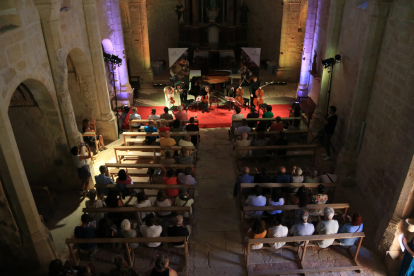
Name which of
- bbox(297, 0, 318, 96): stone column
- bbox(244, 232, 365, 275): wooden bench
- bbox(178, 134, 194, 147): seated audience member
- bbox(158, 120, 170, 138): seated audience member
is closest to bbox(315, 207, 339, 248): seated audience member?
bbox(244, 232, 365, 275): wooden bench

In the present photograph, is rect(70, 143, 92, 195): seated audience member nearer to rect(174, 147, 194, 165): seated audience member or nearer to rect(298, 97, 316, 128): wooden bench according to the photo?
rect(174, 147, 194, 165): seated audience member

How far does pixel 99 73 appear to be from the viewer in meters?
9.88

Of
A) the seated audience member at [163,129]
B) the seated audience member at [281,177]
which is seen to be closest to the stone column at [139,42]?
the seated audience member at [163,129]

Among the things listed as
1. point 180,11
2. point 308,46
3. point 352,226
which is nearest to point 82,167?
point 352,226

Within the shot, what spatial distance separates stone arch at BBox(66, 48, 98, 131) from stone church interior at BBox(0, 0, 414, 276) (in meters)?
0.04

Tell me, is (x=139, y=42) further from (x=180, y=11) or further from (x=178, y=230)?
(x=178, y=230)

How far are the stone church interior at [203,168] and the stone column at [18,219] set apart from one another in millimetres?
21

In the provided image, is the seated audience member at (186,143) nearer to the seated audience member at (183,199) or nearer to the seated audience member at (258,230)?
the seated audience member at (183,199)

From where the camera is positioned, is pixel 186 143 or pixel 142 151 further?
pixel 142 151

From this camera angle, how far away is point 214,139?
10727 millimetres

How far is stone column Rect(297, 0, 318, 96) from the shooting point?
12.3 metres

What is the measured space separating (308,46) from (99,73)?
25.7ft

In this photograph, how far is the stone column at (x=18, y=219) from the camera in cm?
520

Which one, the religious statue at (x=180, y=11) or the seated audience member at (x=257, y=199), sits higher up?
the religious statue at (x=180, y=11)
